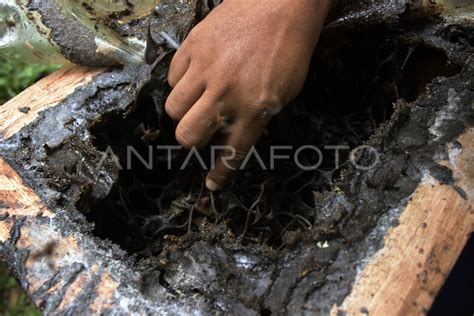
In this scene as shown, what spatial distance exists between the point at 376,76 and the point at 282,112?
0.30 meters

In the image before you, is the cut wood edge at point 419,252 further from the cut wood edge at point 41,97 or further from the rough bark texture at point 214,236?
the cut wood edge at point 41,97

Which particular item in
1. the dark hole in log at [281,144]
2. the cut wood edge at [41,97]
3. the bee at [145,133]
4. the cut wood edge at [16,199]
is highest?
the cut wood edge at [41,97]

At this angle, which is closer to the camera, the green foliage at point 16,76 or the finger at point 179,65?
the finger at point 179,65

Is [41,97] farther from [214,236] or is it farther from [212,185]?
[214,236]

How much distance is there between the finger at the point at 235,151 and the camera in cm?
132

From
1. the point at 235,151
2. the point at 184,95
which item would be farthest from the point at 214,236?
the point at 184,95

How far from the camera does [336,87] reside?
1.61 meters

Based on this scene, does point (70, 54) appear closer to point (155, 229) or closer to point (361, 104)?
point (155, 229)

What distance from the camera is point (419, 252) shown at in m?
1.04

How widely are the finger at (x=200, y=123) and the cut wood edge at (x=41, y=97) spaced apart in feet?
1.05

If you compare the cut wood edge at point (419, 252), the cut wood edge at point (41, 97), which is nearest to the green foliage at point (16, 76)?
the cut wood edge at point (41, 97)

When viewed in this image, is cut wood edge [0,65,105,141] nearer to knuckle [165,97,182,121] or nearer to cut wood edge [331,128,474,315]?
knuckle [165,97,182,121]

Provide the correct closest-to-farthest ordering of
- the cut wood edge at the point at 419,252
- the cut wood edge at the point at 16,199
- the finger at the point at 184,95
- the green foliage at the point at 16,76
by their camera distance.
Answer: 1. the cut wood edge at the point at 419,252
2. the cut wood edge at the point at 16,199
3. the finger at the point at 184,95
4. the green foliage at the point at 16,76

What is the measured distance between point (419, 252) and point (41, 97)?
1026 millimetres
